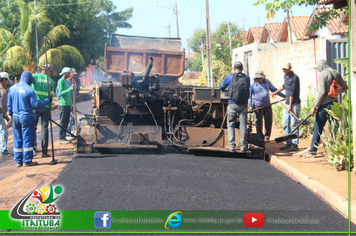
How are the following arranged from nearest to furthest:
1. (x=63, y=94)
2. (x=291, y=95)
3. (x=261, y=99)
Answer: (x=291, y=95), (x=261, y=99), (x=63, y=94)

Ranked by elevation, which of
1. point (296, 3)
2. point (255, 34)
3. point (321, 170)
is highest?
point (255, 34)

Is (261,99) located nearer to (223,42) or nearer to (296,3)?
(296,3)

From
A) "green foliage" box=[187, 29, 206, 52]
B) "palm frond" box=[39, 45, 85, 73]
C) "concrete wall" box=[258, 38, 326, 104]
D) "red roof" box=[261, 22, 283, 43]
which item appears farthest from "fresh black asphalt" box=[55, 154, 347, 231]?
"green foliage" box=[187, 29, 206, 52]

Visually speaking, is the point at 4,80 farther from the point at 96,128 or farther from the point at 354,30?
the point at 354,30

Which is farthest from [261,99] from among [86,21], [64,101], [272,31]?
[272,31]

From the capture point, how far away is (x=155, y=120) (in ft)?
25.7

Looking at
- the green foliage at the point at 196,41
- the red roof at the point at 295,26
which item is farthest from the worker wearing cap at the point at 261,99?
the green foliage at the point at 196,41

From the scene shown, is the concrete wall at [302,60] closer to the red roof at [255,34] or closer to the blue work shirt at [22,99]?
the blue work shirt at [22,99]

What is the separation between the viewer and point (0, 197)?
4816mm

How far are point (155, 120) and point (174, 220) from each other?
13.5 ft

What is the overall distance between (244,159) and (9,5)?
2727 cm

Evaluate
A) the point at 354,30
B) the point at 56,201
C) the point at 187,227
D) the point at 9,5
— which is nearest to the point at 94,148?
the point at 56,201

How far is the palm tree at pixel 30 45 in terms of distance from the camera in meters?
22.7

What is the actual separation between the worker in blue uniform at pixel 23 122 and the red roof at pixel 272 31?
32717mm
